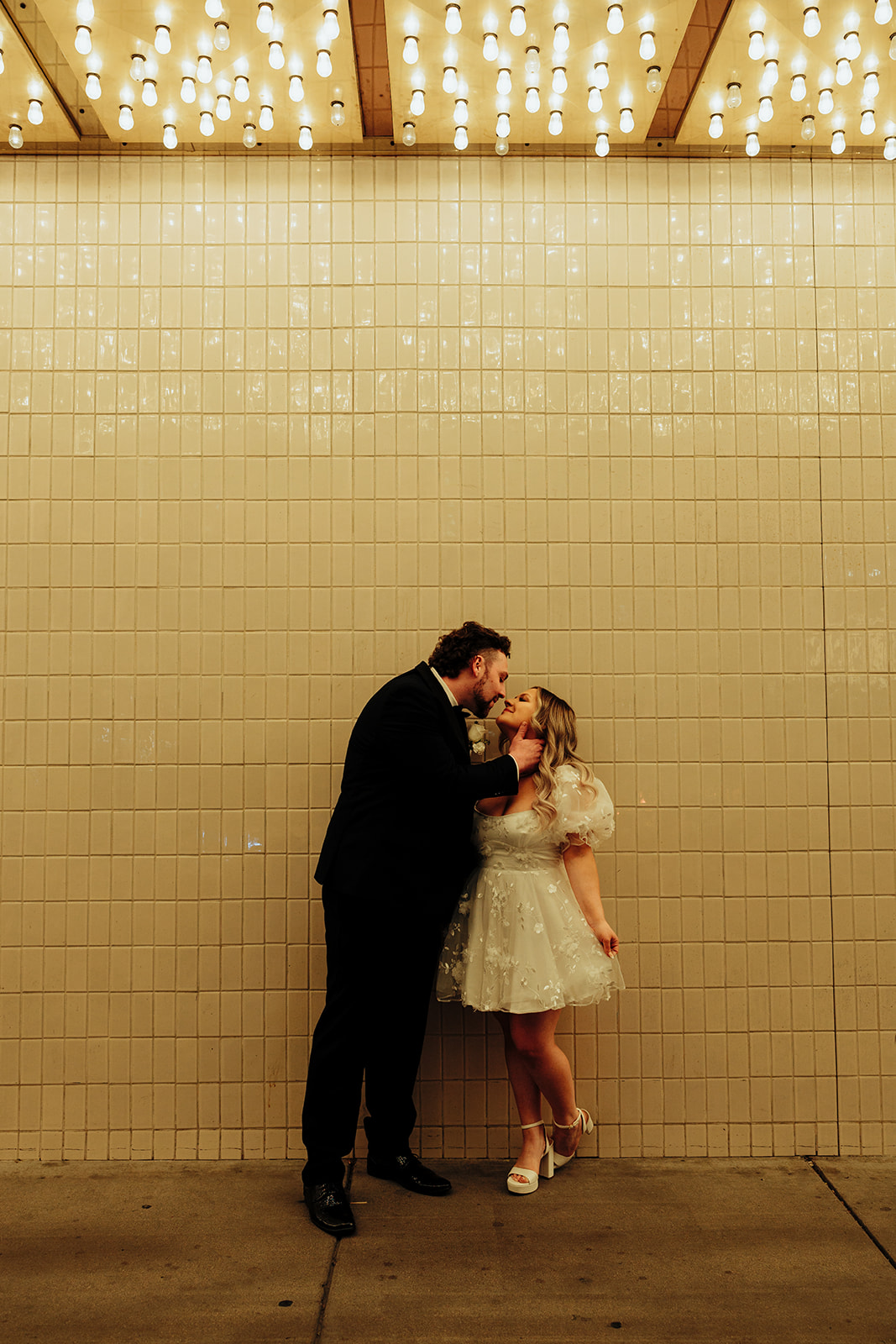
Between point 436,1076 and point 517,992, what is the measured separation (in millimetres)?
605

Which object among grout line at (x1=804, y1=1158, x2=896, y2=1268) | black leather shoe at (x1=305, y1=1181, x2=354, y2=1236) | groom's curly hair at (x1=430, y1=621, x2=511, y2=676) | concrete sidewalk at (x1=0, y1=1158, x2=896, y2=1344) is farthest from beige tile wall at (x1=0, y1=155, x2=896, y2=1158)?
black leather shoe at (x1=305, y1=1181, x2=354, y2=1236)

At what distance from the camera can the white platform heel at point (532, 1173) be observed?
8.93 ft

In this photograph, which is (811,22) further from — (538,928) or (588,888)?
(538,928)

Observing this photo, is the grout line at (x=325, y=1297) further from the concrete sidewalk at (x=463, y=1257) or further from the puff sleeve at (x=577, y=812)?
the puff sleeve at (x=577, y=812)

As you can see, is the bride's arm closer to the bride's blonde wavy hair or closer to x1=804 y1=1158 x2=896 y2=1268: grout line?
the bride's blonde wavy hair

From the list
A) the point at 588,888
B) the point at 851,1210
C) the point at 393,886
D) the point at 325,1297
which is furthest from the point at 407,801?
the point at 851,1210

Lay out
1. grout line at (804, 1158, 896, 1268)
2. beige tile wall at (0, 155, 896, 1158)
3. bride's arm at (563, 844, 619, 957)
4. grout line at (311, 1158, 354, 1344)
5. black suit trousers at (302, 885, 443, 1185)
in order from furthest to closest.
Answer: beige tile wall at (0, 155, 896, 1158) → bride's arm at (563, 844, 619, 957) → black suit trousers at (302, 885, 443, 1185) → grout line at (804, 1158, 896, 1268) → grout line at (311, 1158, 354, 1344)

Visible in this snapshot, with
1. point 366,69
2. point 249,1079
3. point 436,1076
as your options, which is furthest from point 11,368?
point 436,1076

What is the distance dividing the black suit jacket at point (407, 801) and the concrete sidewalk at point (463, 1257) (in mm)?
907

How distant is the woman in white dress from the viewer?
2.67 meters

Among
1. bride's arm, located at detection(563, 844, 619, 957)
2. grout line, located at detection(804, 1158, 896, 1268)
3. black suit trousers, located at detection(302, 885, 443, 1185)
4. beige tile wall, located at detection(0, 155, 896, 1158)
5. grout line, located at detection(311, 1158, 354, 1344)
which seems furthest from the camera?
beige tile wall, located at detection(0, 155, 896, 1158)

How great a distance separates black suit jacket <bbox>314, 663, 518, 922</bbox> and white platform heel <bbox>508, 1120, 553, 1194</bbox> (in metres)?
0.83

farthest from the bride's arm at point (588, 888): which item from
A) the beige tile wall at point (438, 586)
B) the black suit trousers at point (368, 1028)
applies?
the black suit trousers at point (368, 1028)

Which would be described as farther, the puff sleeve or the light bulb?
the puff sleeve
